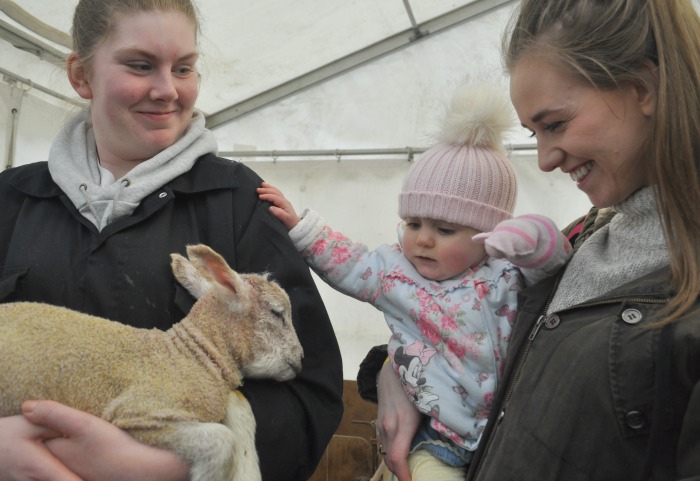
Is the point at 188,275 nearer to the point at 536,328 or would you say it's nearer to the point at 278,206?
the point at 278,206

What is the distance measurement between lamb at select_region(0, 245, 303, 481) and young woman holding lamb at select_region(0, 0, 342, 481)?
9 centimetres

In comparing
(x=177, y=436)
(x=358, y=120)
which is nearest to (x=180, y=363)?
(x=177, y=436)

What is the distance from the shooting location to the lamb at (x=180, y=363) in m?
1.28

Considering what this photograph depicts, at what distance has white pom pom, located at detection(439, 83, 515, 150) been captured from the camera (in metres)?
2.13

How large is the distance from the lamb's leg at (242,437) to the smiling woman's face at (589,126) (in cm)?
90

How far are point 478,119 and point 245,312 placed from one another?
109cm

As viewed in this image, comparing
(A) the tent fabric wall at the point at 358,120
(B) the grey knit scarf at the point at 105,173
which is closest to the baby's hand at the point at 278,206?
(B) the grey knit scarf at the point at 105,173

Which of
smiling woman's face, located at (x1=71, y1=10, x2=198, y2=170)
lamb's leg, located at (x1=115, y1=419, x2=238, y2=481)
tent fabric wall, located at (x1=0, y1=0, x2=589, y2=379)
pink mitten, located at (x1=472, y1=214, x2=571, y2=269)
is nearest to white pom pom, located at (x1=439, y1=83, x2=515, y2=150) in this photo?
pink mitten, located at (x1=472, y1=214, x2=571, y2=269)

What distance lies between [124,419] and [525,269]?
3.65ft

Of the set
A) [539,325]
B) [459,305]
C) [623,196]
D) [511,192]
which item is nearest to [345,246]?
[459,305]

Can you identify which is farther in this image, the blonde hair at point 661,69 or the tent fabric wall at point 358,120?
the tent fabric wall at point 358,120

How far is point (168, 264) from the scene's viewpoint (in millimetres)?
1572

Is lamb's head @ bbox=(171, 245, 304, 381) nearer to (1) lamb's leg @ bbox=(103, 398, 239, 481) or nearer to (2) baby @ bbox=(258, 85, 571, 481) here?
(1) lamb's leg @ bbox=(103, 398, 239, 481)

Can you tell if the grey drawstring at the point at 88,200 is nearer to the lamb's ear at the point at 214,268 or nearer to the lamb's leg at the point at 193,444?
the lamb's ear at the point at 214,268
